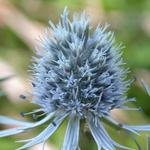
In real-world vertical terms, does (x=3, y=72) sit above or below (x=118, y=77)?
above

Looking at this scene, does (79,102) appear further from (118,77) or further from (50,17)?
(50,17)

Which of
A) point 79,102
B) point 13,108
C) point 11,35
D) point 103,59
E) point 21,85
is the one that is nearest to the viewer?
point 79,102

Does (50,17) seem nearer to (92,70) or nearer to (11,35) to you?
(11,35)

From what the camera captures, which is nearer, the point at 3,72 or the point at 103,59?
the point at 103,59

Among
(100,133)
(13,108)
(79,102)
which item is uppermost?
(13,108)

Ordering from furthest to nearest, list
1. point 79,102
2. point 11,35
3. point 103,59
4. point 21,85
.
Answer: point 11,35, point 21,85, point 103,59, point 79,102

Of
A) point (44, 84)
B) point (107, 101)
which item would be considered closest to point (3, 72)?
point (44, 84)
